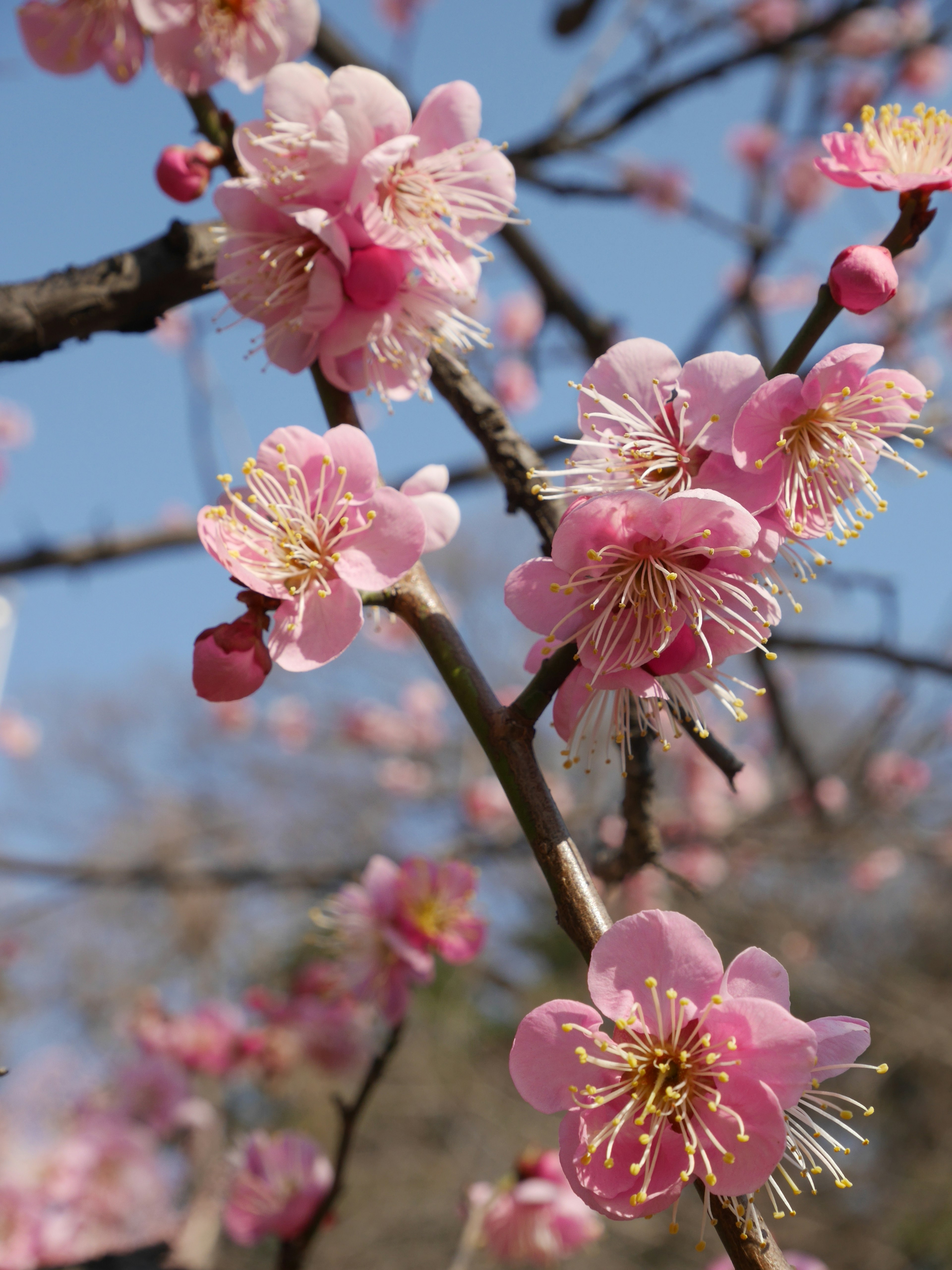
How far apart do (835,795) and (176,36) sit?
4.44 metres

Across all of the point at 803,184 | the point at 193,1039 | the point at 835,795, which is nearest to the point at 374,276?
the point at 193,1039

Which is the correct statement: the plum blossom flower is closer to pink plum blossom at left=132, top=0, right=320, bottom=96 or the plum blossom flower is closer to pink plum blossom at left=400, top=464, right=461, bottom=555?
pink plum blossom at left=400, top=464, right=461, bottom=555

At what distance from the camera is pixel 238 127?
854 mm

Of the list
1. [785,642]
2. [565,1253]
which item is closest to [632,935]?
[565,1253]

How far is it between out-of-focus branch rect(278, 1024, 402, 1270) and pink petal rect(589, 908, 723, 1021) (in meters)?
0.66

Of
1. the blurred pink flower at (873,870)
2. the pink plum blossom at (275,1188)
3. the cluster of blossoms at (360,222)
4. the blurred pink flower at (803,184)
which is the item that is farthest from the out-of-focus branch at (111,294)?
the blurred pink flower at (873,870)

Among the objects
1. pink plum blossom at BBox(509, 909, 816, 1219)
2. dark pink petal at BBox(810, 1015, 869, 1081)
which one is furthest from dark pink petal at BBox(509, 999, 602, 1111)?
dark pink petal at BBox(810, 1015, 869, 1081)

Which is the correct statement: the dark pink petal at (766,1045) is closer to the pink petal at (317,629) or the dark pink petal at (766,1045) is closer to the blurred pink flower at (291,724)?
the pink petal at (317,629)

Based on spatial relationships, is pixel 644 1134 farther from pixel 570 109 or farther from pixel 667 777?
pixel 667 777

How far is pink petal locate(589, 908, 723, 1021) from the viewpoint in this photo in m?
0.53

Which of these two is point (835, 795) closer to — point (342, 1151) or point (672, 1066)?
point (342, 1151)

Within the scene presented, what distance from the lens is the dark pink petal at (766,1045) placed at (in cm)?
52

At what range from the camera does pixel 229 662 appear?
0.65m

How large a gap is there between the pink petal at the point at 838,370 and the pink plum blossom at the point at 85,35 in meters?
→ 0.97
